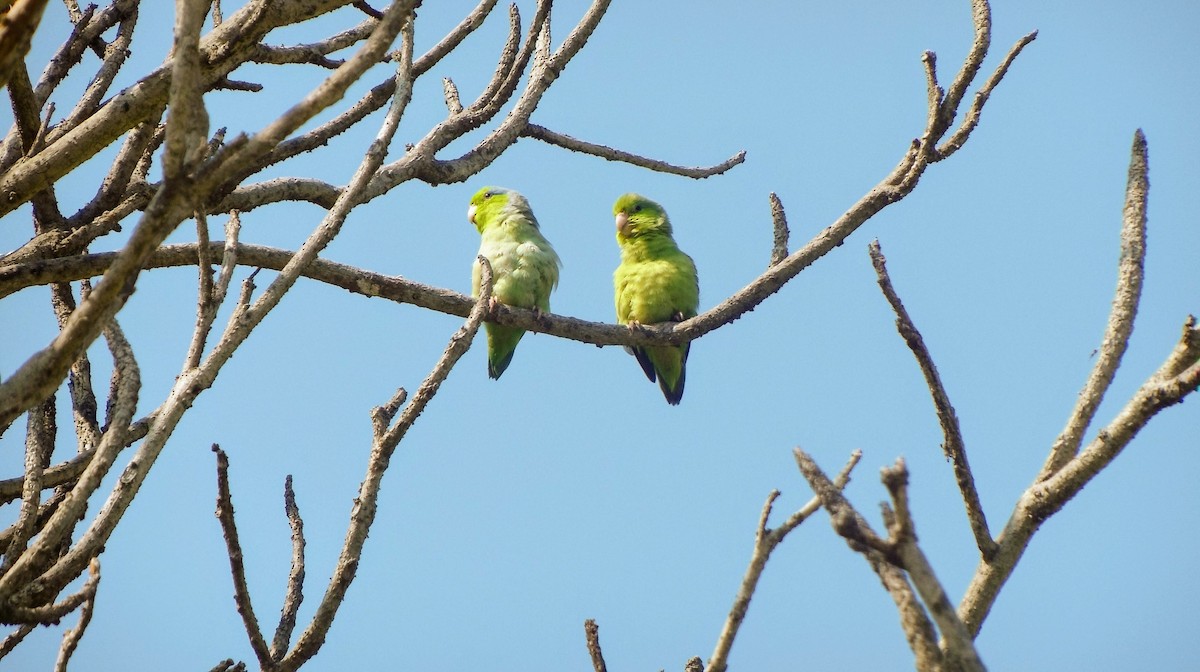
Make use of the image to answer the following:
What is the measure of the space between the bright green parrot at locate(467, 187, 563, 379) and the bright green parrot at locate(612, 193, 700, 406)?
2.35 ft

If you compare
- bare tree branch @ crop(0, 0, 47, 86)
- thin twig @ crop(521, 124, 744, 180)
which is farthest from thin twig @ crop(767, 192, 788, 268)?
bare tree branch @ crop(0, 0, 47, 86)

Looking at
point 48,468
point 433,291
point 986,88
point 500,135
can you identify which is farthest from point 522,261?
point 48,468

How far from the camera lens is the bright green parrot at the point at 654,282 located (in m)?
7.59

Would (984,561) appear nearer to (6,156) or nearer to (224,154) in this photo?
(224,154)

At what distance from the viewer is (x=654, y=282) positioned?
7.61 meters

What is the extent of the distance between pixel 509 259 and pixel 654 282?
3.68 ft

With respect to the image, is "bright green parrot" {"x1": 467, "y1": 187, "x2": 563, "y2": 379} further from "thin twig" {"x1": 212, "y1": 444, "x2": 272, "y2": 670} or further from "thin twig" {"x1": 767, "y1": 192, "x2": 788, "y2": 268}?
"thin twig" {"x1": 212, "y1": 444, "x2": 272, "y2": 670}

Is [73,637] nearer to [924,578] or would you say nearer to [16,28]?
[16,28]

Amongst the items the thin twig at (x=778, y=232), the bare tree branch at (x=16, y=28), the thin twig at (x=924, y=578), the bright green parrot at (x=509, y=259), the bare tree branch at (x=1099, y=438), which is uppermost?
the bright green parrot at (x=509, y=259)

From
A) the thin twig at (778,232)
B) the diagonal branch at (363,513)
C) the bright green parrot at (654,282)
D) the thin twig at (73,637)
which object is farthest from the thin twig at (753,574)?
the bright green parrot at (654,282)

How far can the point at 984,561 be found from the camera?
213cm

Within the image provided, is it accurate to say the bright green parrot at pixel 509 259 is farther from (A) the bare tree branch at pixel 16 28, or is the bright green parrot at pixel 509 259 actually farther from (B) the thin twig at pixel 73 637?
(A) the bare tree branch at pixel 16 28

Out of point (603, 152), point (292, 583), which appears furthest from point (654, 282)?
point (292, 583)

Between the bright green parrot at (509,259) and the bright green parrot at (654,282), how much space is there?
0.72m
